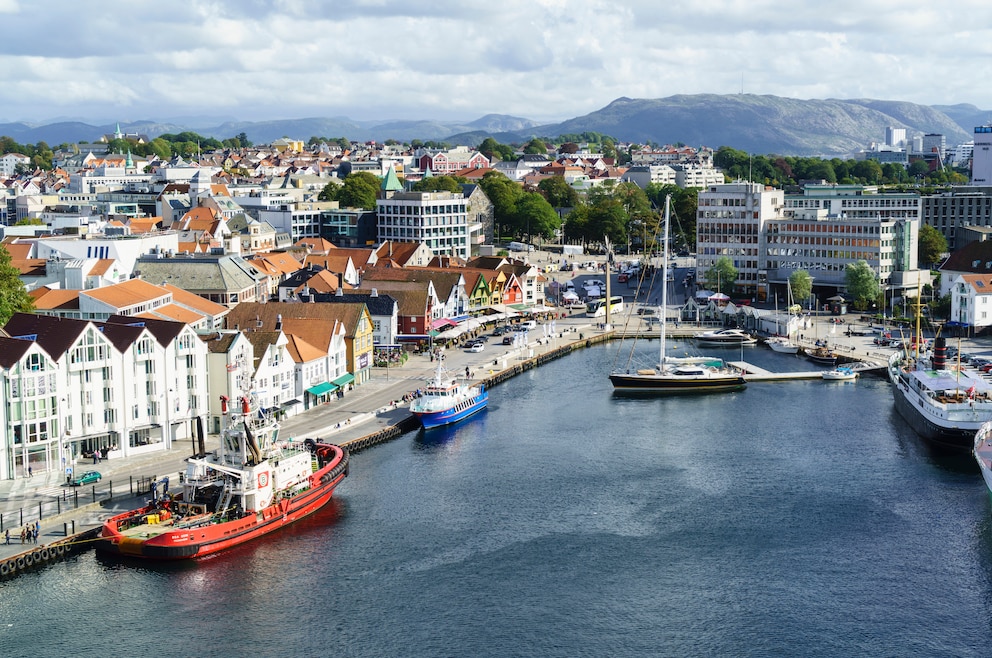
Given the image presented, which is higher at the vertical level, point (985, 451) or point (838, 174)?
point (838, 174)

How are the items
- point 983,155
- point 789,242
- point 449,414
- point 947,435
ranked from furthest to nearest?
point 983,155
point 789,242
point 449,414
point 947,435

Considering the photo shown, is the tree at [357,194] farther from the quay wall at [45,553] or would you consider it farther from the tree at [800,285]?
the quay wall at [45,553]

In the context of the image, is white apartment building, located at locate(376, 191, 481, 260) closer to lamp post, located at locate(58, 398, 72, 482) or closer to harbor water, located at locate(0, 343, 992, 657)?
harbor water, located at locate(0, 343, 992, 657)

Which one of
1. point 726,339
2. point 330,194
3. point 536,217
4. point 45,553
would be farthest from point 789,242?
point 45,553

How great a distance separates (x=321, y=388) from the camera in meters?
58.5

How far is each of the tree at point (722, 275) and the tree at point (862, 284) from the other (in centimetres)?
921

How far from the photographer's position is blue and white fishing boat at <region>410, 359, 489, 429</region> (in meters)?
56.8

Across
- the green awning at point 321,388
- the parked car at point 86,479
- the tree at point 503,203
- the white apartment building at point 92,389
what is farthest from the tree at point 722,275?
the parked car at point 86,479

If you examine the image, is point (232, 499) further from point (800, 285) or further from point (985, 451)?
point (800, 285)

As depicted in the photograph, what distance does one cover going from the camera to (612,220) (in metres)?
124

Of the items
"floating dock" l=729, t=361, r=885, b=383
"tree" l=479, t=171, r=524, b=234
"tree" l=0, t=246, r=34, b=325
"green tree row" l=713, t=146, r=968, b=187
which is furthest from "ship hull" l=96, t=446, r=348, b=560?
"green tree row" l=713, t=146, r=968, b=187

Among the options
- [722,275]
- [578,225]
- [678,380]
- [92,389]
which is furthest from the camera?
[578,225]

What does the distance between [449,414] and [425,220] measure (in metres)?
50.4

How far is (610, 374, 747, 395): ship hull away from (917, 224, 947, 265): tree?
47080 mm
